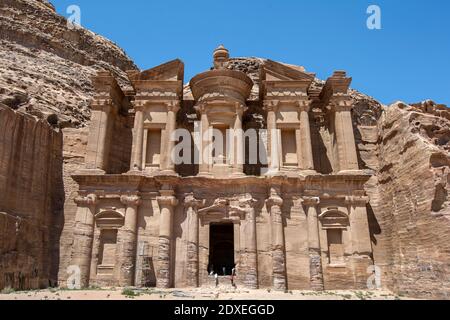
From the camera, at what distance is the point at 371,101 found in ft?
94.2

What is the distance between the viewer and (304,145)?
20.7m

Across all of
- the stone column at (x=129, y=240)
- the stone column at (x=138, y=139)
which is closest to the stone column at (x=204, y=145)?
the stone column at (x=138, y=139)

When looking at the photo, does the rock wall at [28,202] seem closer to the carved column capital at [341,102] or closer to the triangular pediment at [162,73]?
the triangular pediment at [162,73]

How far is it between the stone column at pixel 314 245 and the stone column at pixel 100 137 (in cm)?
1045

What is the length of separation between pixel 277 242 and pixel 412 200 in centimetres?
624

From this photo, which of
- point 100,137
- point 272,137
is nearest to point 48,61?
point 100,137

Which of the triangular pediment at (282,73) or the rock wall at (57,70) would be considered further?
the rock wall at (57,70)

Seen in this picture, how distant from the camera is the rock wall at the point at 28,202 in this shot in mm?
17078

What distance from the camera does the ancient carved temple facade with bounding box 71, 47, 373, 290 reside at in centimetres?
1822

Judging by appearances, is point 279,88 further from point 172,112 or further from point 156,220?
point 156,220

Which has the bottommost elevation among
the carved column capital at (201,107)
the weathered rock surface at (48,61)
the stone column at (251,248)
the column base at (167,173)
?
the stone column at (251,248)

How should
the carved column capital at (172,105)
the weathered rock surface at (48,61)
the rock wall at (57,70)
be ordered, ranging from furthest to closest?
the weathered rock surface at (48,61), the rock wall at (57,70), the carved column capital at (172,105)
